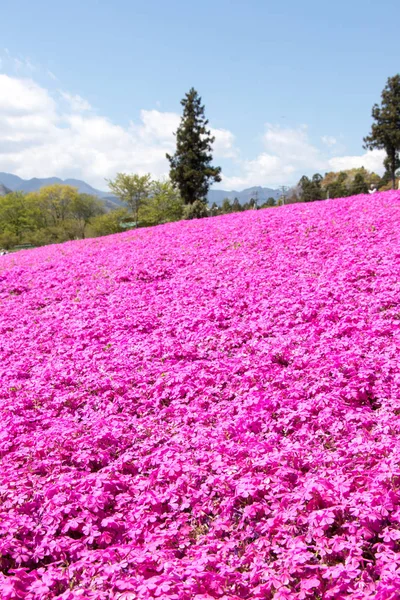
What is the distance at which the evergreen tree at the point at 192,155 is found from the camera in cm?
5375

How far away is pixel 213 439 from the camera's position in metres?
5.45

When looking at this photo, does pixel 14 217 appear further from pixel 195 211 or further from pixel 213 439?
pixel 213 439

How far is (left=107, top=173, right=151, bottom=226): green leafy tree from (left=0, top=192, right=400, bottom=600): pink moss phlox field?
213 feet

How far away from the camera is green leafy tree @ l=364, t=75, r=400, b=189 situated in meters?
56.2

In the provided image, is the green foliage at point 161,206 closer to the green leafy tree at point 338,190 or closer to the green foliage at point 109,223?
the green foliage at point 109,223

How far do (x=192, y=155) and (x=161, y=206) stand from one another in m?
21.8

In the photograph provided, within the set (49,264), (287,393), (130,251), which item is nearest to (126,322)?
(287,393)

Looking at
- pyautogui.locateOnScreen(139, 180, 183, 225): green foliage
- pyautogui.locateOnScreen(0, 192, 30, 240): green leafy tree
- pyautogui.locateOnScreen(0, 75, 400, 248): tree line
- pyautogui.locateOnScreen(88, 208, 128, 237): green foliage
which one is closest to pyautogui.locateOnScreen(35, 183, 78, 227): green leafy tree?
pyautogui.locateOnScreen(0, 75, 400, 248): tree line

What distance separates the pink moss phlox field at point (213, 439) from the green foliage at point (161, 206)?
6289cm

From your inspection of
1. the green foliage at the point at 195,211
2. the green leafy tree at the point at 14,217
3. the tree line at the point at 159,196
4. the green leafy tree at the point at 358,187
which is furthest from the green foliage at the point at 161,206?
the green leafy tree at the point at 358,187

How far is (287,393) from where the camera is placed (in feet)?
20.0

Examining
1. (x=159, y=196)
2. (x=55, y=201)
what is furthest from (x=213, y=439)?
(x=55, y=201)

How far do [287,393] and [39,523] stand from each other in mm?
3269

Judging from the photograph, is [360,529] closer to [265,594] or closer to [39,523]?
[265,594]
